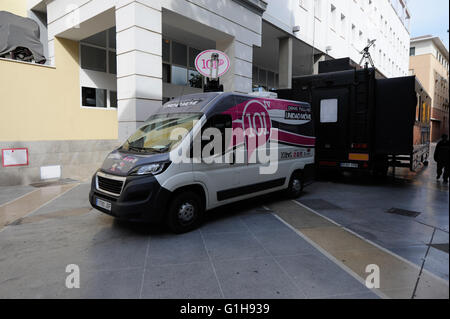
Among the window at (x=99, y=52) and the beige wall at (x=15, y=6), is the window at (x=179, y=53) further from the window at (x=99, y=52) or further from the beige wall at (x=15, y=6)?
the beige wall at (x=15, y=6)

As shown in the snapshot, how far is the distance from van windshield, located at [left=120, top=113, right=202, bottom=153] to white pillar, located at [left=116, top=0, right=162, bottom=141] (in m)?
2.96

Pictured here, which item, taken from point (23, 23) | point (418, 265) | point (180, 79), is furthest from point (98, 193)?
point (180, 79)

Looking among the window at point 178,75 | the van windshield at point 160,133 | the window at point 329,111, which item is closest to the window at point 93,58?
the window at point 178,75

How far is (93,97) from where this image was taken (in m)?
11.5

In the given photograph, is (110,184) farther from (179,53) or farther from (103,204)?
(179,53)

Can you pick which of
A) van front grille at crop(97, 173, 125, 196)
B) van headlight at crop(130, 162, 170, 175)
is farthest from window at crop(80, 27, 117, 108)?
van headlight at crop(130, 162, 170, 175)

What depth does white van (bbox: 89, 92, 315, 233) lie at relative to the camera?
182 inches

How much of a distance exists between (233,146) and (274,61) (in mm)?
15602

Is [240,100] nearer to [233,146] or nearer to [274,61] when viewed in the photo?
[233,146]

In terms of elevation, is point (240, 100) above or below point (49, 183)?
above

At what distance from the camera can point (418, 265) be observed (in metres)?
3.82

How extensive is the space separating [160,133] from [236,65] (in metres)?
6.93

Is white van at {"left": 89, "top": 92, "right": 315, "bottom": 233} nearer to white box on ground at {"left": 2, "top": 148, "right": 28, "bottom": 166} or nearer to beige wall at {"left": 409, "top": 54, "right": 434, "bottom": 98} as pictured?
white box on ground at {"left": 2, "top": 148, "right": 28, "bottom": 166}

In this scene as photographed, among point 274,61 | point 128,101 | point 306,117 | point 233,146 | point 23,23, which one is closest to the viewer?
point 233,146
